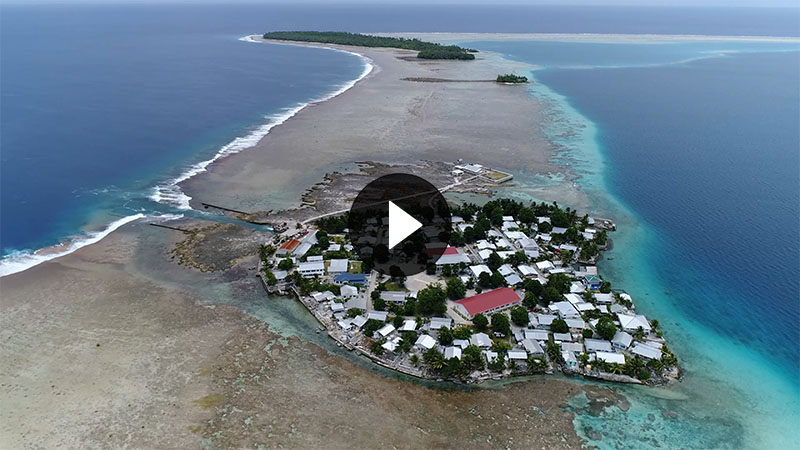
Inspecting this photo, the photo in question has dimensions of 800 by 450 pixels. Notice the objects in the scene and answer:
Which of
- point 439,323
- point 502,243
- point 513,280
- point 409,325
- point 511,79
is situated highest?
point 511,79

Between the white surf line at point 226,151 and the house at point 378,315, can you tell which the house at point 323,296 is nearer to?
the house at point 378,315

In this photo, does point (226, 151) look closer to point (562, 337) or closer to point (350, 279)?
point (350, 279)

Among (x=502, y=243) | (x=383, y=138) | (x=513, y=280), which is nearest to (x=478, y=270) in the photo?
(x=513, y=280)

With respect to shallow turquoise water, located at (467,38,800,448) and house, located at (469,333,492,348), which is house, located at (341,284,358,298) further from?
shallow turquoise water, located at (467,38,800,448)

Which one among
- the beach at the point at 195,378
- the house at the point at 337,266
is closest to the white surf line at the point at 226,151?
the beach at the point at 195,378

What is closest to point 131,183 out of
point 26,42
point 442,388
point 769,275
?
point 442,388
